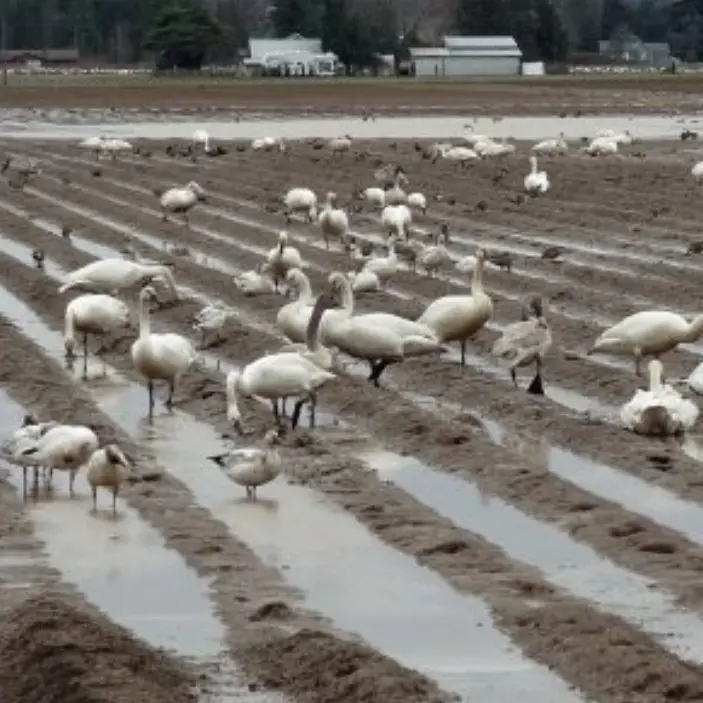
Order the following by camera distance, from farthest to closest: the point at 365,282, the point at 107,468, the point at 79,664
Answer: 1. the point at 365,282
2. the point at 107,468
3. the point at 79,664

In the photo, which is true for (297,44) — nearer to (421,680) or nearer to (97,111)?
(97,111)

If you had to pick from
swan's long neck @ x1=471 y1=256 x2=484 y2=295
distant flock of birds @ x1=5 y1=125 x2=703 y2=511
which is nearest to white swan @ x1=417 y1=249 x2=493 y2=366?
distant flock of birds @ x1=5 y1=125 x2=703 y2=511

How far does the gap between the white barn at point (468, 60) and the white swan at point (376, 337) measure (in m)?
117

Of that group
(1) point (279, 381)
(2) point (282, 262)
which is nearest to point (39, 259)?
(2) point (282, 262)

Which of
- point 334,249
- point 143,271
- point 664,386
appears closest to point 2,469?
point 664,386

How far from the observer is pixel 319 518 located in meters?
13.5

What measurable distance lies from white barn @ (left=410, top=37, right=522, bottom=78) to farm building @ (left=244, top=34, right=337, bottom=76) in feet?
19.1

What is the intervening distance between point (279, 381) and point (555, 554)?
13.3 feet

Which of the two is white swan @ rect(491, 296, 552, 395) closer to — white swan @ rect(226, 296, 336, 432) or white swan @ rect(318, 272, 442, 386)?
white swan @ rect(318, 272, 442, 386)

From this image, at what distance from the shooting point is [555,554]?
40.6 ft

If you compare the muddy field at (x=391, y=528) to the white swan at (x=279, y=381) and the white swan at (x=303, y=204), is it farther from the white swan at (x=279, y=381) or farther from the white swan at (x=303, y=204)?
the white swan at (x=303, y=204)

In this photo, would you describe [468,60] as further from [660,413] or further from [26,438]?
[26,438]

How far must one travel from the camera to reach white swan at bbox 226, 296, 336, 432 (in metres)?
16.0

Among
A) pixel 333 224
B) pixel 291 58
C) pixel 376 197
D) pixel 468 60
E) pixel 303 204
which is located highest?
pixel 333 224
